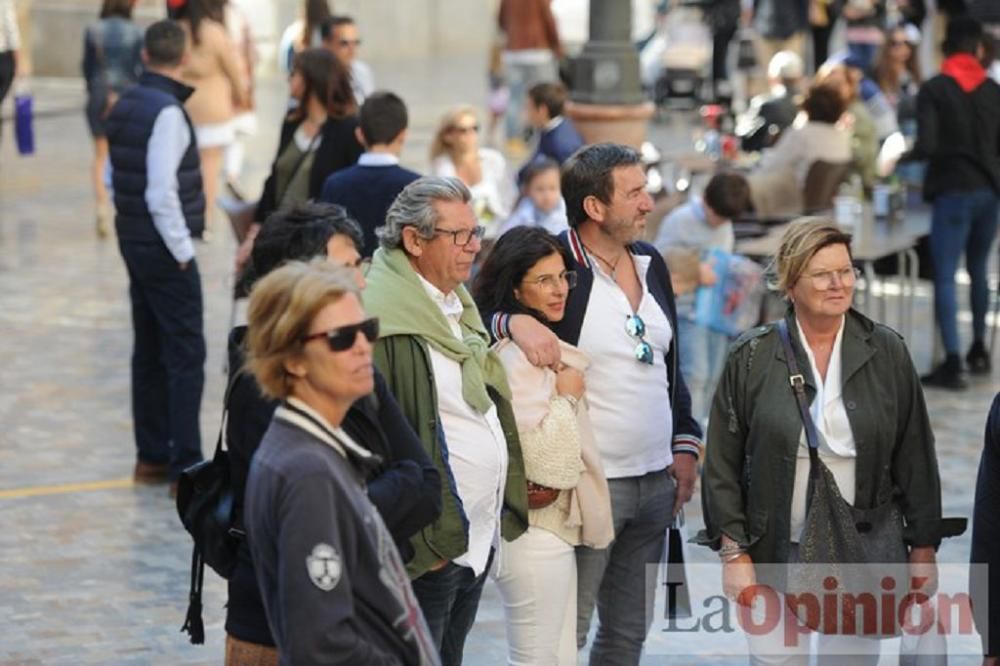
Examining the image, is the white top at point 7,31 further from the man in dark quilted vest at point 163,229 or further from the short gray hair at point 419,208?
the short gray hair at point 419,208

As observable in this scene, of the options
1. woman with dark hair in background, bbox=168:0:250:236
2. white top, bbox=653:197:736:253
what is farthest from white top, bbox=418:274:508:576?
woman with dark hair in background, bbox=168:0:250:236

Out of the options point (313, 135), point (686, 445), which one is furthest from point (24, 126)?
point (686, 445)

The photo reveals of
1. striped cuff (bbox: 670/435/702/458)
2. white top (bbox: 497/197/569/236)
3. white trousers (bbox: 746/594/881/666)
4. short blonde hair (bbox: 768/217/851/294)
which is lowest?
white trousers (bbox: 746/594/881/666)

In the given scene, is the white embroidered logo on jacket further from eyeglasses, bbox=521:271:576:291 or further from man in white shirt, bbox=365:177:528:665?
eyeglasses, bbox=521:271:576:291

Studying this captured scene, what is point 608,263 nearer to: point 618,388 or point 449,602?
point 618,388

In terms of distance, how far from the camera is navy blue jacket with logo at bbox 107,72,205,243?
9117 mm

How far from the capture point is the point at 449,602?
18.3ft

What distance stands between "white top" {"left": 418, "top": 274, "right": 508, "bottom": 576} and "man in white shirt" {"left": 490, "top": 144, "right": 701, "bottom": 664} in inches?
18.3

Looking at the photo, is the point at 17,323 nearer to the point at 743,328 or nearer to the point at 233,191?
the point at 233,191

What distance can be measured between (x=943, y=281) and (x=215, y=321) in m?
4.59

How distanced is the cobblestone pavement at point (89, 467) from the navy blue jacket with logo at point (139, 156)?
128 centimetres

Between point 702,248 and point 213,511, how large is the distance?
602 centimetres

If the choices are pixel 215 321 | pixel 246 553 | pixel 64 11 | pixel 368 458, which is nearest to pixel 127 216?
pixel 215 321

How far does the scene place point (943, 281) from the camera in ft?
40.1
